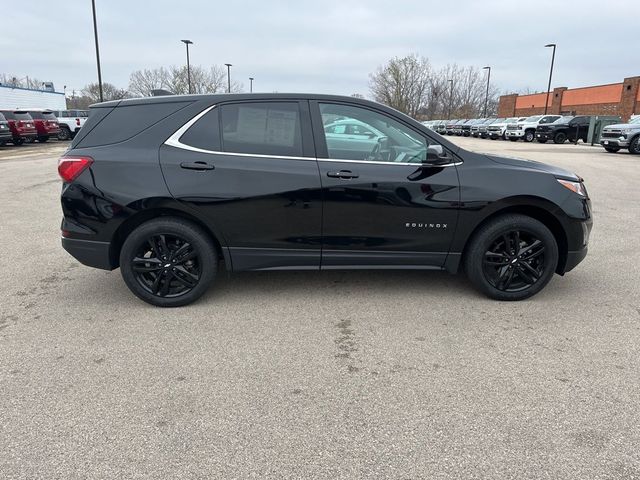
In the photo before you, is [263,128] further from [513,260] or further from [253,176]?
[513,260]

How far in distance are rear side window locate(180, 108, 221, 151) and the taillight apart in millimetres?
783

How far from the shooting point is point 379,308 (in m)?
4.04

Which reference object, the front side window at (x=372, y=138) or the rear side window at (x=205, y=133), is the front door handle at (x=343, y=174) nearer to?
the front side window at (x=372, y=138)

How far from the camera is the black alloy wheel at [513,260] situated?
4102 millimetres

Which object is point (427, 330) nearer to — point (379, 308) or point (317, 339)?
point (379, 308)

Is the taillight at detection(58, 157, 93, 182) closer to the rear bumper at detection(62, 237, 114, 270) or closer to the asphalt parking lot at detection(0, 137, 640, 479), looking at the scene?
the rear bumper at detection(62, 237, 114, 270)

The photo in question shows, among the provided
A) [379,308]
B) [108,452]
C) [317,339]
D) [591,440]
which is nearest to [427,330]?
[379,308]

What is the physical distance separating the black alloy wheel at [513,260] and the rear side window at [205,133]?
8.12 feet

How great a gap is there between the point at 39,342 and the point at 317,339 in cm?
198

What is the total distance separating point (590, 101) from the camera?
44.2 meters

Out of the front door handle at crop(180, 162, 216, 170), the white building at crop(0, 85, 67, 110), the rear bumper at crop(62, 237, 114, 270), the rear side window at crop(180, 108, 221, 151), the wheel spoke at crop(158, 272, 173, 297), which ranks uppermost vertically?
the white building at crop(0, 85, 67, 110)

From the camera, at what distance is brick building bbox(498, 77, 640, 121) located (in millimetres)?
38125

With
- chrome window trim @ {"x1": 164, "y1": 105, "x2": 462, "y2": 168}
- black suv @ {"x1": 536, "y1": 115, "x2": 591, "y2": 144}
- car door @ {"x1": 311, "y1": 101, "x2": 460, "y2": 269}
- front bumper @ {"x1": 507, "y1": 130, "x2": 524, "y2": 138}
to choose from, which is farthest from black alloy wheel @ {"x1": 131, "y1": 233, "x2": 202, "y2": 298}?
front bumper @ {"x1": 507, "y1": 130, "x2": 524, "y2": 138}

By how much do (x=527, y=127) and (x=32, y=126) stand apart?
3063 cm
